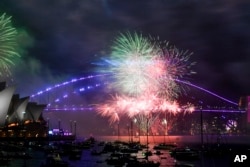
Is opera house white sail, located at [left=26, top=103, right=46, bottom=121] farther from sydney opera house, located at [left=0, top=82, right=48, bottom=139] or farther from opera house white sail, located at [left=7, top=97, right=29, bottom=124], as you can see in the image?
opera house white sail, located at [left=7, top=97, right=29, bottom=124]

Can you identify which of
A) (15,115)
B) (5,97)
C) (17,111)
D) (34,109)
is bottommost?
(15,115)

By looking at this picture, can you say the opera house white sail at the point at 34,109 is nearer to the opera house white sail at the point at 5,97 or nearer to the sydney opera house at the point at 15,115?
the sydney opera house at the point at 15,115

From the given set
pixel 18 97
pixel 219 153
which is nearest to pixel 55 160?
pixel 219 153

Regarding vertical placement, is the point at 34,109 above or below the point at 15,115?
above

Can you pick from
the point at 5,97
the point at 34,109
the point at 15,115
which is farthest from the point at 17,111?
the point at 5,97

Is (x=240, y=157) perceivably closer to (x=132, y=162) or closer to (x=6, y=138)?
(x=132, y=162)

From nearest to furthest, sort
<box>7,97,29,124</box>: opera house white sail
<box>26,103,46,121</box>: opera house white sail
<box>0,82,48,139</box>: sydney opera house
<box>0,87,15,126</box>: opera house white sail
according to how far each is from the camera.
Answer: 1. <box>0,87,15,126</box>: opera house white sail
2. <box>0,82,48,139</box>: sydney opera house
3. <box>7,97,29,124</box>: opera house white sail
4. <box>26,103,46,121</box>: opera house white sail

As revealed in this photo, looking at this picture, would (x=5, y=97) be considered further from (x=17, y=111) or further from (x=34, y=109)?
(x=34, y=109)

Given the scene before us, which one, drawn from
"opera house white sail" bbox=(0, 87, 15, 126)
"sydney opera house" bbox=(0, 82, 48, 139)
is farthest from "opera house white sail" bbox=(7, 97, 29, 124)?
"opera house white sail" bbox=(0, 87, 15, 126)
